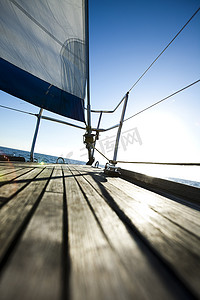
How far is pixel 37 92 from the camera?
3.78 m

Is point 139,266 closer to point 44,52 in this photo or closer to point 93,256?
point 93,256

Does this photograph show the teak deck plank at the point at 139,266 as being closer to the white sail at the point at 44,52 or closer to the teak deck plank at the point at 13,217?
the teak deck plank at the point at 13,217

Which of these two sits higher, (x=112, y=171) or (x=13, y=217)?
(x=112, y=171)

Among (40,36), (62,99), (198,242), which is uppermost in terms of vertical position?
(40,36)

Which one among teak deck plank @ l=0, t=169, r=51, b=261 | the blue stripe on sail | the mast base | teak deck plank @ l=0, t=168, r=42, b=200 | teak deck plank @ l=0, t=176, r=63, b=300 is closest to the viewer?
teak deck plank @ l=0, t=176, r=63, b=300

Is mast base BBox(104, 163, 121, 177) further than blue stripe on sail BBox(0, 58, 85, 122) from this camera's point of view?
No

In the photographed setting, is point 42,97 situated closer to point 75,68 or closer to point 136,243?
point 75,68

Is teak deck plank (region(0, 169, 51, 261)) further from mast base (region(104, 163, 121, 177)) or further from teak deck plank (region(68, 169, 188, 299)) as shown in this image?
mast base (region(104, 163, 121, 177))

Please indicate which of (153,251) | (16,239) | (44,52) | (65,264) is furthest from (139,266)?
(44,52)

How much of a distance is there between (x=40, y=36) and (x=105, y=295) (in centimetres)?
541

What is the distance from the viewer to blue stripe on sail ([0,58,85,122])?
10.4ft

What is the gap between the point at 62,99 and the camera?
4.51m

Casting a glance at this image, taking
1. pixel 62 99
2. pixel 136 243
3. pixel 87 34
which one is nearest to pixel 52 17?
pixel 87 34

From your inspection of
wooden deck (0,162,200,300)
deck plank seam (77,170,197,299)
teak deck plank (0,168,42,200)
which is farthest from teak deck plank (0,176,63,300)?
teak deck plank (0,168,42,200)
